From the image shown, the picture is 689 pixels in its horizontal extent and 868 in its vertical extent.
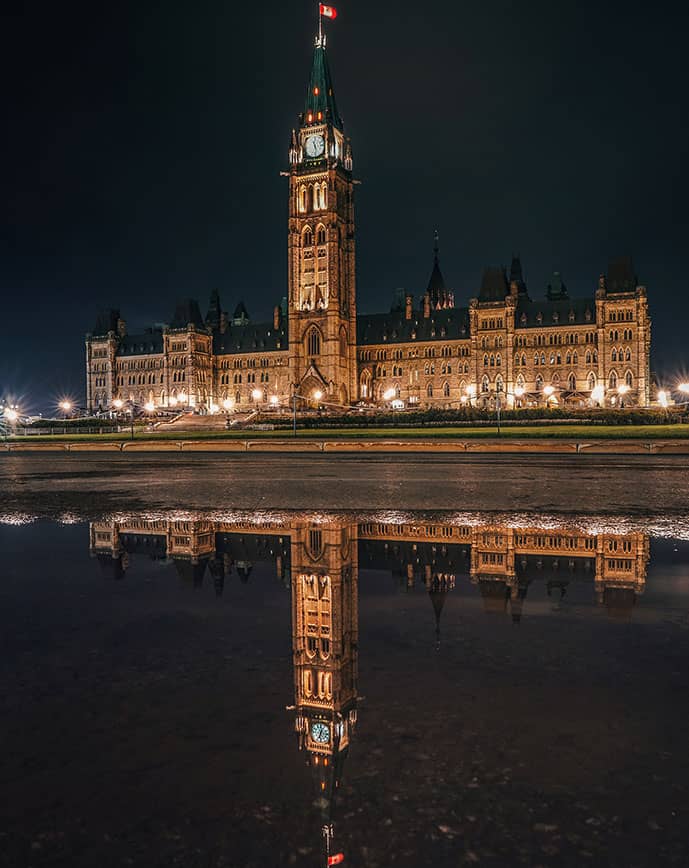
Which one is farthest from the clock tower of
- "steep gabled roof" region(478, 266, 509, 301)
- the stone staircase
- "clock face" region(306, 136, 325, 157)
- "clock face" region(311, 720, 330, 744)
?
"clock face" region(311, 720, 330, 744)

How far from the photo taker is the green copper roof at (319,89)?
10694 centimetres

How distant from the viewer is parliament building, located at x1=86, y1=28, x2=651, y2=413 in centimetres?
9581

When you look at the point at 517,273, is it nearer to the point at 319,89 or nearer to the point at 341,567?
the point at 319,89

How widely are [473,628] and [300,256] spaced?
350 feet

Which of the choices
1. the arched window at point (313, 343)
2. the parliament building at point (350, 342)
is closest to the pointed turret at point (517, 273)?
the parliament building at point (350, 342)

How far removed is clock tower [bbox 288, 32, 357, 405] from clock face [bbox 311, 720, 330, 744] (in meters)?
101

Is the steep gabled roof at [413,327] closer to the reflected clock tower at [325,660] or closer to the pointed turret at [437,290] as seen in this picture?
the pointed turret at [437,290]

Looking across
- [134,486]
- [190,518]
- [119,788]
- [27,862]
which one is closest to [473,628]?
[119,788]

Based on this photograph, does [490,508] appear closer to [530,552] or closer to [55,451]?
[530,552]

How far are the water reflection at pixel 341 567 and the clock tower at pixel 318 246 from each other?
3753 inches

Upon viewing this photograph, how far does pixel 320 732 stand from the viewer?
115 inches

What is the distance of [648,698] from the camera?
3.23 meters

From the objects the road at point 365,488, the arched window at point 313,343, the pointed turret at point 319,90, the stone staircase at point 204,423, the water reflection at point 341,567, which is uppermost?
the pointed turret at point 319,90

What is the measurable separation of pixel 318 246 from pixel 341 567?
10433cm
